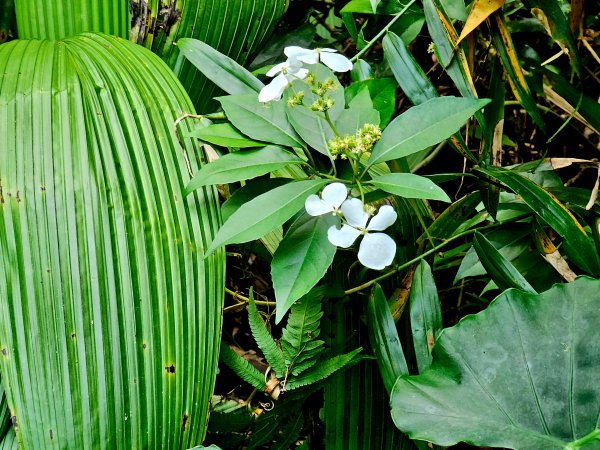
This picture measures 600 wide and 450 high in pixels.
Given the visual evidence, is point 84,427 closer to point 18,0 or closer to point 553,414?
point 553,414

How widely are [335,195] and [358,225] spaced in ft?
0.15

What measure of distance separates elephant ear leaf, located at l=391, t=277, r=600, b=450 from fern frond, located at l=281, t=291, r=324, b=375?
0.46 feet

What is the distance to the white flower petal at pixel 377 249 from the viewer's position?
0.74 m

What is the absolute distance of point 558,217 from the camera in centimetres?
87

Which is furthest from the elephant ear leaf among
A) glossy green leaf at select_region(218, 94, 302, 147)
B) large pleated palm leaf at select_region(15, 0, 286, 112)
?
large pleated palm leaf at select_region(15, 0, 286, 112)

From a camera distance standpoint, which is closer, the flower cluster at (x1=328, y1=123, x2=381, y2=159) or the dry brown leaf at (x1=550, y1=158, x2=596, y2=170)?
the flower cluster at (x1=328, y1=123, x2=381, y2=159)

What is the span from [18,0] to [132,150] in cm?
39

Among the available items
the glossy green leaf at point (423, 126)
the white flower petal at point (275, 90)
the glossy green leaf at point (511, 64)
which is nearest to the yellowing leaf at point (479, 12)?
the glossy green leaf at point (511, 64)

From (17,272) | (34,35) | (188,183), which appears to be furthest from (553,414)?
(34,35)

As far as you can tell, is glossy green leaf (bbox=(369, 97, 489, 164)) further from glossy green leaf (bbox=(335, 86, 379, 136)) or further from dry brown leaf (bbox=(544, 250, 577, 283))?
dry brown leaf (bbox=(544, 250, 577, 283))

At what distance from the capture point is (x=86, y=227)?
77cm

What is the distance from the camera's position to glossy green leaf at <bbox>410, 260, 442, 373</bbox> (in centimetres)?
89

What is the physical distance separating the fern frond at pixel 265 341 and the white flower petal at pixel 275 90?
27cm

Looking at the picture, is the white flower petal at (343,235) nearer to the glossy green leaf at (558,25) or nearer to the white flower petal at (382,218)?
the white flower petal at (382,218)
